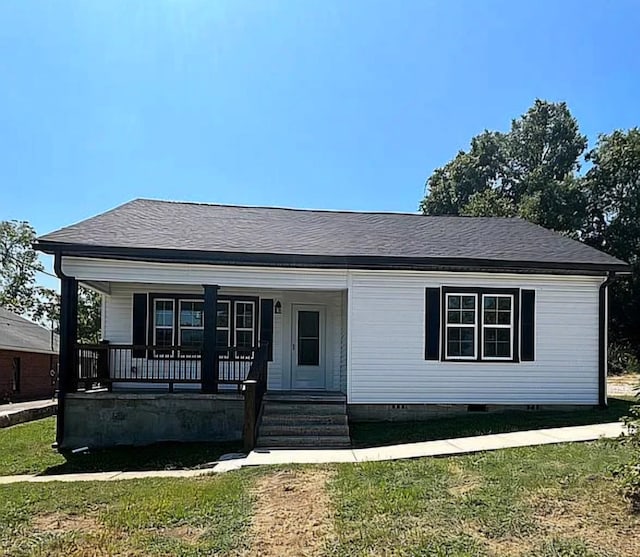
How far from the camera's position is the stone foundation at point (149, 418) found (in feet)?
34.9

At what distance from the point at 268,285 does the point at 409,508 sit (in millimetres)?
6535

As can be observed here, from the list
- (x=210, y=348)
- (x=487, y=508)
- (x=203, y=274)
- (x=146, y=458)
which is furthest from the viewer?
(x=203, y=274)

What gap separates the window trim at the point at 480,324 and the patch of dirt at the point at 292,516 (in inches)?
212

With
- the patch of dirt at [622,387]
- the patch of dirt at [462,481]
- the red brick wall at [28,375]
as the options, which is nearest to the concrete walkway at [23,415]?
the red brick wall at [28,375]

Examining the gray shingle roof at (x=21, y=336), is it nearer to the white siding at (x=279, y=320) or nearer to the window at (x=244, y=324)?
the white siding at (x=279, y=320)

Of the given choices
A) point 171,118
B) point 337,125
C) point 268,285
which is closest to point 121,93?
point 171,118

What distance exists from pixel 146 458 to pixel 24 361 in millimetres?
19177

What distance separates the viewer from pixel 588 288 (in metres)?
12.1

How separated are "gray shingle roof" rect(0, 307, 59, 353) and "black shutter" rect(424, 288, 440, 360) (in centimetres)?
1784

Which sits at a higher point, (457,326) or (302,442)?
(457,326)

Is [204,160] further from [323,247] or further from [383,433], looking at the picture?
[383,433]

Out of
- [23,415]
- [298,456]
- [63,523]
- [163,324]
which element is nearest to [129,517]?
[63,523]

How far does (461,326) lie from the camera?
1187cm

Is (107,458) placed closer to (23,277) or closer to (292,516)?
(292,516)
